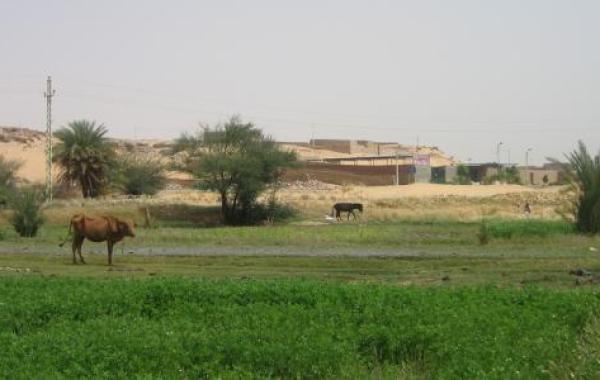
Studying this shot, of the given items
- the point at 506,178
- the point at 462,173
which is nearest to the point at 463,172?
the point at 462,173

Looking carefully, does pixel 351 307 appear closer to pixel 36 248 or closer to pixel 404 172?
pixel 36 248

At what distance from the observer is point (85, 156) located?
246ft

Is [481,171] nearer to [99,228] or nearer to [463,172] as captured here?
[463,172]

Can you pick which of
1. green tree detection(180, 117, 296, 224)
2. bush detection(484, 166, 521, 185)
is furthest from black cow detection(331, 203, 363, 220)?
bush detection(484, 166, 521, 185)

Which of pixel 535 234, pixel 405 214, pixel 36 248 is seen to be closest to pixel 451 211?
pixel 405 214

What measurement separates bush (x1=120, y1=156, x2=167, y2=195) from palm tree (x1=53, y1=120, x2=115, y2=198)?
5.10 metres

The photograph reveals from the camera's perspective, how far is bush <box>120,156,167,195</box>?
279 ft

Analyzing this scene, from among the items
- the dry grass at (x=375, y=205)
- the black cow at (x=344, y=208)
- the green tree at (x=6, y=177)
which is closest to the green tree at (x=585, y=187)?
the dry grass at (x=375, y=205)

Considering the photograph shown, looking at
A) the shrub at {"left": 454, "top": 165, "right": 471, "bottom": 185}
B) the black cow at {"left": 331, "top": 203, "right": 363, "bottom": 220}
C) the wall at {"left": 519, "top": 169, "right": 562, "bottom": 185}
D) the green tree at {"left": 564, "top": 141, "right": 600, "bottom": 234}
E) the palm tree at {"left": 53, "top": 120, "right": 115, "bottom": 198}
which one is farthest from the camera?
the wall at {"left": 519, "top": 169, "right": 562, "bottom": 185}

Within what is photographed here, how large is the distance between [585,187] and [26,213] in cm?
2915

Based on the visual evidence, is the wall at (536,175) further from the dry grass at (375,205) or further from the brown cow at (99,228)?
the brown cow at (99,228)

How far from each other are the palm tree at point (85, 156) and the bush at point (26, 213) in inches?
1070

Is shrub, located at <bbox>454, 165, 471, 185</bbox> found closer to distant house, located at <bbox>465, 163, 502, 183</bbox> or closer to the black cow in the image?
distant house, located at <bbox>465, 163, 502, 183</bbox>

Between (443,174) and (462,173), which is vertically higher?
(462,173)
